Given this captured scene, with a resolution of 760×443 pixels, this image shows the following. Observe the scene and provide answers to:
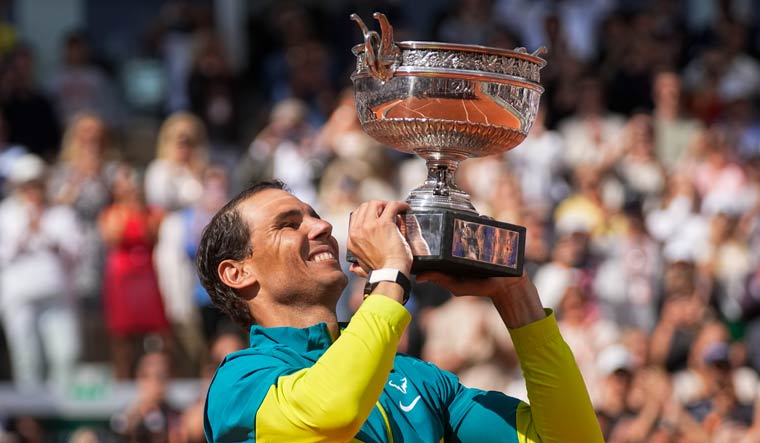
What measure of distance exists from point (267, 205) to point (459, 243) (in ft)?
2.01

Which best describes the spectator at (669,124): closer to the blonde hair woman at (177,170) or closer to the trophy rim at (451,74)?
the blonde hair woman at (177,170)

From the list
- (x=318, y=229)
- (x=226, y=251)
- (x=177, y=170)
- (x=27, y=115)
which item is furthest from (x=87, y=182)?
(x=318, y=229)

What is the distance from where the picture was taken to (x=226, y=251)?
420 centimetres

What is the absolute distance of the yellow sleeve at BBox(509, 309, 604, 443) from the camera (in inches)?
157

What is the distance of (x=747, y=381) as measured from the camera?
8977 millimetres

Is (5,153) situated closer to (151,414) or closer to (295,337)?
(151,414)

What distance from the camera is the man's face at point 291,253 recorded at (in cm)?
409

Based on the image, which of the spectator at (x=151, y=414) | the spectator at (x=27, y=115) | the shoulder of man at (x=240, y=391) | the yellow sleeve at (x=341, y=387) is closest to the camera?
the yellow sleeve at (x=341, y=387)

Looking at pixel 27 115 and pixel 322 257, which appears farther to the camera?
pixel 27 115

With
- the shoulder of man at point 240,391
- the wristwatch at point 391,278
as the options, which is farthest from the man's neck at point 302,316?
the wristwatch at point 391,278

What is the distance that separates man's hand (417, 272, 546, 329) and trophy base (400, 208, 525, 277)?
6cm

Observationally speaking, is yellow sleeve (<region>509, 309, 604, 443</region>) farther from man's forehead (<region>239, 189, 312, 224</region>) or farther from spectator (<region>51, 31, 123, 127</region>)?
spectator (<region>51, 31, 123, 127</region>)

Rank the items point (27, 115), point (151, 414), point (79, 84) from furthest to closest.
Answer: point (79, 84) → point (27, 115) → point (151, 414)

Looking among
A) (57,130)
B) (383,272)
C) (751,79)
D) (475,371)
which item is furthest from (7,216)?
(383,272)
